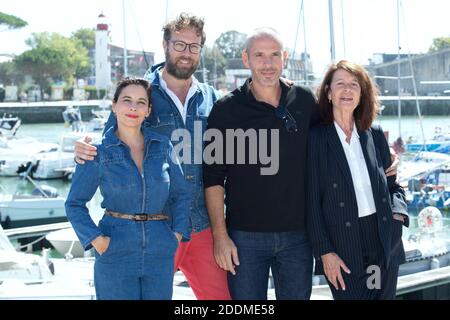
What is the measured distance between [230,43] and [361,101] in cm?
7401

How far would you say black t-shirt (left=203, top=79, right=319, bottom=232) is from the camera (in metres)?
3.64

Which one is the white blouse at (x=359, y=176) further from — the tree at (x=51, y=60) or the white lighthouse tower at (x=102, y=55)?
the tree at (x=51, y=60)

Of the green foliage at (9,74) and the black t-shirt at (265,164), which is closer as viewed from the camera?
the black t-shirt at (265,164)

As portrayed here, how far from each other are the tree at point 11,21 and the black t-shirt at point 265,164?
68.4 metres

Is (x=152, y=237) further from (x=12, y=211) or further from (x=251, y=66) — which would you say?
(x=12, y=211)

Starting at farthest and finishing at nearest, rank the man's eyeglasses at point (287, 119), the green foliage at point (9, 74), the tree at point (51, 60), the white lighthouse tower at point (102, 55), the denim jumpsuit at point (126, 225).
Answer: the tree at point (51, 60)
the green foliage at point (9, 74)
the white lighthouse tower at point (102, 55)
the man's eyeglasses at point (287, 119)
the denim jumpsuit at point (126, 225)

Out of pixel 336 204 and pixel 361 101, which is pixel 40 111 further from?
pixel 336 204

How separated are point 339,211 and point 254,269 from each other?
578mm

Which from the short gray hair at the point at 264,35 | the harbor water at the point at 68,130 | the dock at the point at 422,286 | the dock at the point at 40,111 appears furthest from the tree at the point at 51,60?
the short gray hair at the point at 264,35

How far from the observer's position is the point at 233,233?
376 cm

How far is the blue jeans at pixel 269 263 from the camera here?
3.68m

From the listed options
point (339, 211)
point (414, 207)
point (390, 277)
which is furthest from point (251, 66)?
point (414, 207)

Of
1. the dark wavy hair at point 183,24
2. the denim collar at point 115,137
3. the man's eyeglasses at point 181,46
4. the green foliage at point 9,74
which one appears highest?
the green foliage at point 9,74

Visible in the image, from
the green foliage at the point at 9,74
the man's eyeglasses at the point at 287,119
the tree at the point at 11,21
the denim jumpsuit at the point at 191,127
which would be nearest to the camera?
the man's eyeglasses at the point at 287,119
